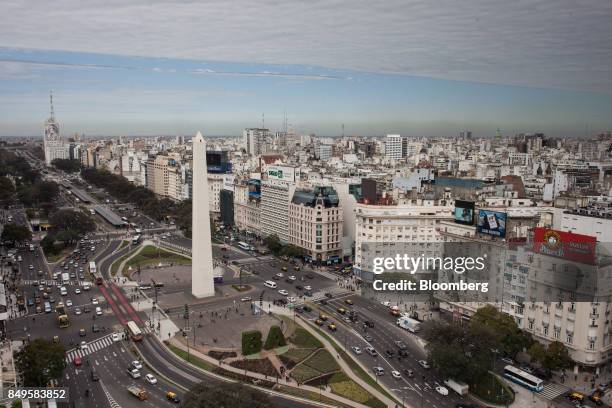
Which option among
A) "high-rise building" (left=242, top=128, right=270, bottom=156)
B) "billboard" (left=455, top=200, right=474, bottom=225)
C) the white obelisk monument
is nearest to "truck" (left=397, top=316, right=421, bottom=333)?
"billboard" (left=455, top=200, right=474, bottom=225)

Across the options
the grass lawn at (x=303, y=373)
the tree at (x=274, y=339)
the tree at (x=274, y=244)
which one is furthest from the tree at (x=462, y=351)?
the tree at (x=274, y=244)

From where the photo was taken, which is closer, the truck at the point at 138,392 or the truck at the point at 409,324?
the truck at the point at 138,392

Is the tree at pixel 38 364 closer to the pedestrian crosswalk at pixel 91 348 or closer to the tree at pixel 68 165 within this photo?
the pedestrian crosswalk at pixel 91 348

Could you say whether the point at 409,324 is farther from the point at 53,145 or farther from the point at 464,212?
the point at 53,145

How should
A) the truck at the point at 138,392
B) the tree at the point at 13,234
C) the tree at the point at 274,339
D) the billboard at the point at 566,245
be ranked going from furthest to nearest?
the tree at the point at 13,234 < the tree at the point at 274,339 < the billboard at the point at 566,245 < the truck at the point at 138,392

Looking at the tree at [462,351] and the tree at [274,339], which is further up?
the tree at [462,351]
